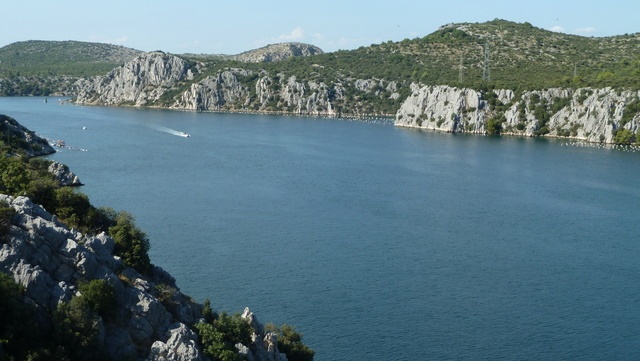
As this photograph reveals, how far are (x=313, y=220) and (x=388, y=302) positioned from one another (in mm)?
15575

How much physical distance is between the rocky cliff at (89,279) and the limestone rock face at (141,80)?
14621 centimetres

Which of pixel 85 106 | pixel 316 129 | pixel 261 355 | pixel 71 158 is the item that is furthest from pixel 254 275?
pixel 85 106

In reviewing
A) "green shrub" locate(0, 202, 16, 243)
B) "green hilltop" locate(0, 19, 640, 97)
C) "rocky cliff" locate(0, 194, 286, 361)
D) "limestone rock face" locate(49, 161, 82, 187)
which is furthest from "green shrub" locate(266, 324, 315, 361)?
"green hilltop" locate(0, 19, 640, 97)

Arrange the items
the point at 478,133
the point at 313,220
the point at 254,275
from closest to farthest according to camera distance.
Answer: the point at 254,275 < the point at 313,220 < the point at 478,133

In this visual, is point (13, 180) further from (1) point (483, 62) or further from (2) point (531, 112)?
(1) point (483, 62)

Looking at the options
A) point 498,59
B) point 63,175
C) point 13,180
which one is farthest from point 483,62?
point 13,180

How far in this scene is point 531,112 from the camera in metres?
108

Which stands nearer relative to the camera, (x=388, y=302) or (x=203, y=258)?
(x=388, y=302)

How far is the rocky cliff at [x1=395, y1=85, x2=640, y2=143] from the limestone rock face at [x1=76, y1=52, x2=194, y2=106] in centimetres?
6807

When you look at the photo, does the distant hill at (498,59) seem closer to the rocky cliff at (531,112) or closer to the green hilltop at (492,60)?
the green hilltop at (492,60)

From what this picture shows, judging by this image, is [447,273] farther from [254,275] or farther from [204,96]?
[204,96]

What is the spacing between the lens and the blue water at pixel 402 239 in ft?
102

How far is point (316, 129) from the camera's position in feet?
377

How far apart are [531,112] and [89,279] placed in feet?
317
